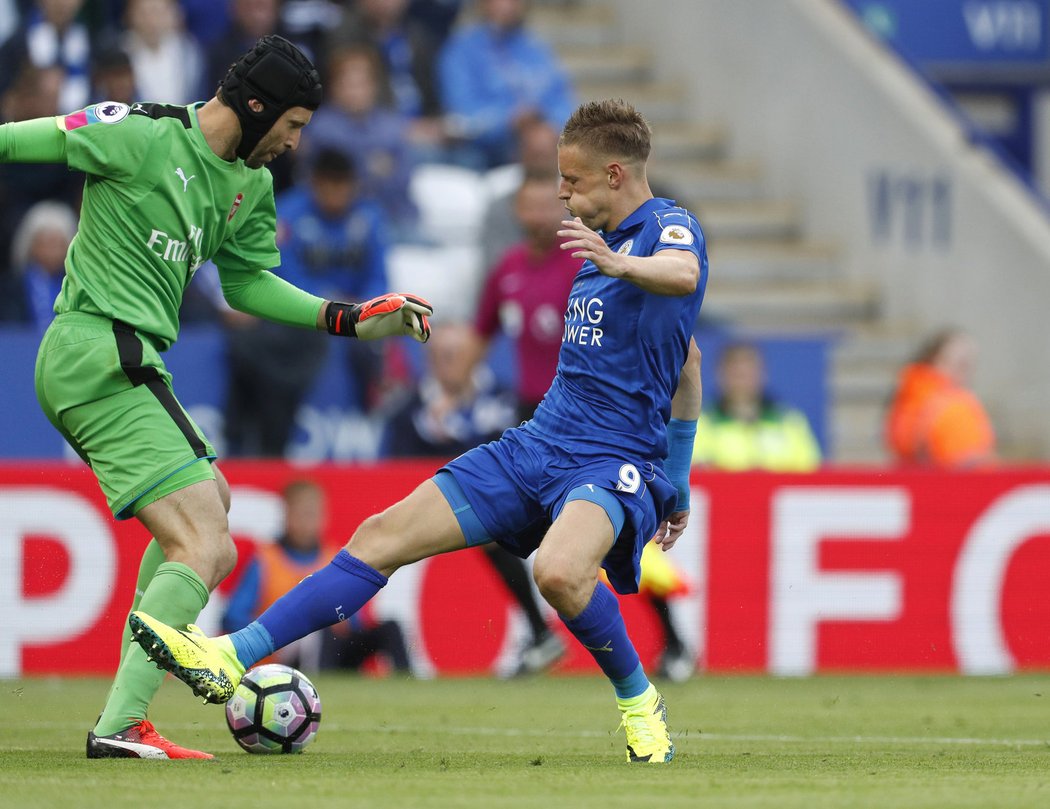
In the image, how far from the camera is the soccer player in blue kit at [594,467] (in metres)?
5.96

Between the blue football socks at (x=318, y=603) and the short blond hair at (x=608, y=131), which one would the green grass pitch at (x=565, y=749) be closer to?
the blue football socks at (x=318, y=603)

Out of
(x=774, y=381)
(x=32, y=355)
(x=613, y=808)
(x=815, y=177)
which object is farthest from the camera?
(x=815, y=177)

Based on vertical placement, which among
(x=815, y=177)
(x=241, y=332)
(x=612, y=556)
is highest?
(x=815, y=177)

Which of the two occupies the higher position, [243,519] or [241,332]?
[241,332]

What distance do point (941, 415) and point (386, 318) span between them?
22.3ft

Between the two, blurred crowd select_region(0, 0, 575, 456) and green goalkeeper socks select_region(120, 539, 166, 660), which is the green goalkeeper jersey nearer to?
green goalkeeper socks select_region(120, 539, 166, 660)

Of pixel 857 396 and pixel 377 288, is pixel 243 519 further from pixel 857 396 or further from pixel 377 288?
pixel 857 396

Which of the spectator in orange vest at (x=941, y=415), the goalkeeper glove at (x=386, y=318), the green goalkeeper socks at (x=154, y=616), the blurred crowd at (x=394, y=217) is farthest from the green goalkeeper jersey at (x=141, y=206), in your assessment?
the spectator in orange vest at (x=941, y=415)

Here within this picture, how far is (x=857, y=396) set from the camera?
552 inches

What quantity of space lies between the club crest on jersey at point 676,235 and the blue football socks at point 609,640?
110 cm

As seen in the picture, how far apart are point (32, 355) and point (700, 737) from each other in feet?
18.5

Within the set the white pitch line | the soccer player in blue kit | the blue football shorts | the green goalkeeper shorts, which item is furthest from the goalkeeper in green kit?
the white pitch line

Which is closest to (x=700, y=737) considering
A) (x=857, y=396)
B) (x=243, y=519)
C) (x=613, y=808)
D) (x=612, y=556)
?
(x=612, y=556)

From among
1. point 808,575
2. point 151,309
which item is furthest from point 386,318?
point 808,575
